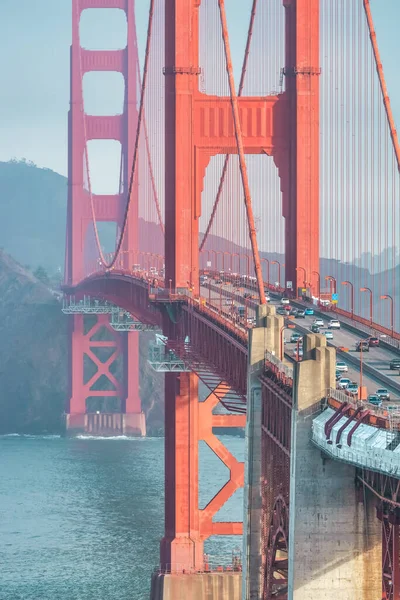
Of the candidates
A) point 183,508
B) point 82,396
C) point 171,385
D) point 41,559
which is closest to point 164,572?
point 183,508

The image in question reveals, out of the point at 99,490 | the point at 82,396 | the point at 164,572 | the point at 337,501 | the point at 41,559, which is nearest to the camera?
the point at 337,501

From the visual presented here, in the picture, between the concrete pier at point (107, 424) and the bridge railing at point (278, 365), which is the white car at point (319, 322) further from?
the concrete pier at point (107, 424)

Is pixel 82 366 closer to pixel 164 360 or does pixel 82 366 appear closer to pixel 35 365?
pixel 35 365

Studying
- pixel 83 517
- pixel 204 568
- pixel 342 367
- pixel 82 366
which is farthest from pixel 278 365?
pixel 82 366

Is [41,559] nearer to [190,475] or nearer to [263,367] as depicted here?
[190,475]

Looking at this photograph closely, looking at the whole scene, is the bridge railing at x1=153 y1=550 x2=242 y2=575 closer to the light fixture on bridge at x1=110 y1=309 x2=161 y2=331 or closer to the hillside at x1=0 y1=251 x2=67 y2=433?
the light fixture on bridge at x1=110 y1=309 x2=161 y2=331
